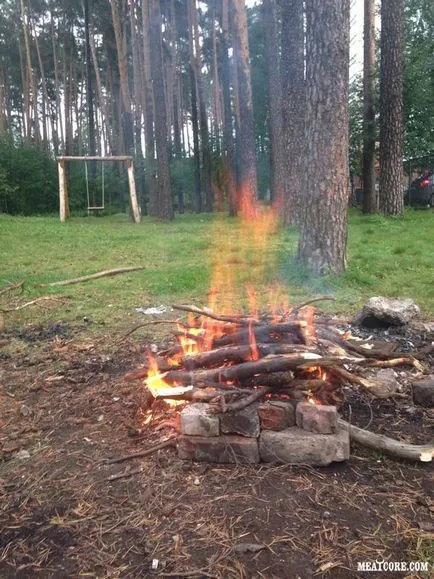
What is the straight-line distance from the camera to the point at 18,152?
70.9ft

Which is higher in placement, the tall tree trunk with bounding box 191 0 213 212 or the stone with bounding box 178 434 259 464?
the tall tree trunk with bounding box 191 0 213 212

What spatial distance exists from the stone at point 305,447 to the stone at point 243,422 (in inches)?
2.9

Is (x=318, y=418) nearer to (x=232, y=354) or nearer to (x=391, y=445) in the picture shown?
(x=391, y=445)

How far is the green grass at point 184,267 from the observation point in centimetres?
591

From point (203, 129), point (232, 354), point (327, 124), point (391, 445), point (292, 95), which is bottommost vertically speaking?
point (391, 445)

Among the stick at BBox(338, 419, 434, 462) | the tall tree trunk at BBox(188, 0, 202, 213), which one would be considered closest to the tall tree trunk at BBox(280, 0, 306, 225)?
the stick at BBox(338, 419, 434, 462)

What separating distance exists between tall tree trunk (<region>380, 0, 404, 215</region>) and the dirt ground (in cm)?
1077

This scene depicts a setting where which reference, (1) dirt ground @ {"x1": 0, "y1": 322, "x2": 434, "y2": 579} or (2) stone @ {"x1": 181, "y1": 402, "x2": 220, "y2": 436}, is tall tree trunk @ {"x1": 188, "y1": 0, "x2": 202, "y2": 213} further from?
(2) stone @ {"x1": 181, "y1": 402, "x2": 220, "y2": 436}

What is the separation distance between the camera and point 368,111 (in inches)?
589

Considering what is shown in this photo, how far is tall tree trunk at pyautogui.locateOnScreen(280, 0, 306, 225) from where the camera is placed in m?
10.9

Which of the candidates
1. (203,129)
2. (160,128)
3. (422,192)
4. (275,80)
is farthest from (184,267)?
(203,129)

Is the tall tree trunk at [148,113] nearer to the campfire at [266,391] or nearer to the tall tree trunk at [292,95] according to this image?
the tall tree trunk at [292,95]

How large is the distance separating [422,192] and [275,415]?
682 inches

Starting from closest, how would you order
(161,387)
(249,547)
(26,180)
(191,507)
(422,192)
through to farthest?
(249,547) → (191,507) → (161,387) → (422,192) → (26,180)
